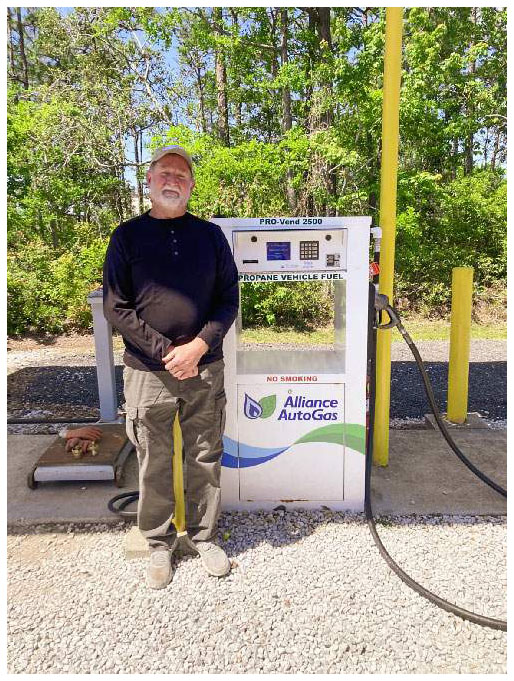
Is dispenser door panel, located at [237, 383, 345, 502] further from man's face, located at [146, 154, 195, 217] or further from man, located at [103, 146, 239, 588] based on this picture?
man's face, located at [146, 154, 195, 217]

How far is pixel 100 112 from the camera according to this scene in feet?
42.8

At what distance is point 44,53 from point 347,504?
21.5 m

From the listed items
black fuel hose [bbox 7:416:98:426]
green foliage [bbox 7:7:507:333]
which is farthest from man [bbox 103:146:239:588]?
green foliage [bbox 7:7:507:333]

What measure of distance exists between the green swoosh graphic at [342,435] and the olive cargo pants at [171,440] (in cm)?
68

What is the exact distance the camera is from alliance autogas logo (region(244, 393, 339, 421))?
3123mm

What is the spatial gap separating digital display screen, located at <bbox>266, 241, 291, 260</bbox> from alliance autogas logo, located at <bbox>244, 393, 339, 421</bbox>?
843mm

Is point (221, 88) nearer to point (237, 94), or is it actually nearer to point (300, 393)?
point (237, 94)

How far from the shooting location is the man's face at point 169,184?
99.5 inches

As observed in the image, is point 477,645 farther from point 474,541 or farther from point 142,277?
point 142,277

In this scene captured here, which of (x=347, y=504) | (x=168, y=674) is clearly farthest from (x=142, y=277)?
(x=347, y=504)

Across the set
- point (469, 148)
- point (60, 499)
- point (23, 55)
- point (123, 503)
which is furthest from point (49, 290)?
point (23, 55)

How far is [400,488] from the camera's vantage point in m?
3.51

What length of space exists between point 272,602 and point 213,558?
400 mm

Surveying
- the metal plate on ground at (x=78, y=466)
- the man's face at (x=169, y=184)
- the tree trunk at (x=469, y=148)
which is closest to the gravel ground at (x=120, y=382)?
the metal plate on ground at (x=78, y=466)
